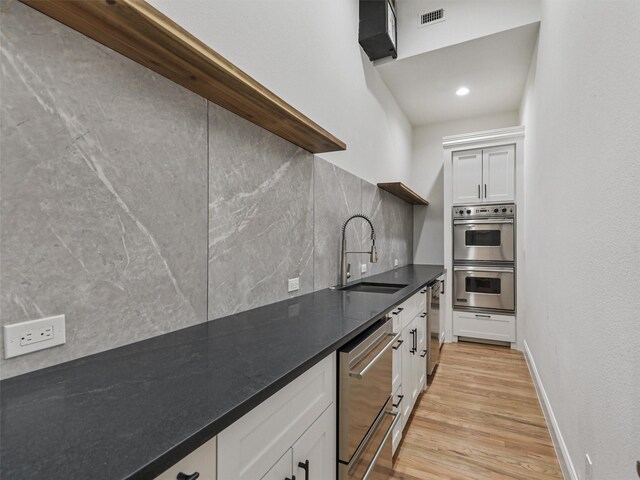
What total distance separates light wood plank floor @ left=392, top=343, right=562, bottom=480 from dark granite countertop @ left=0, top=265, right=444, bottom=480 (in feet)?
3.91

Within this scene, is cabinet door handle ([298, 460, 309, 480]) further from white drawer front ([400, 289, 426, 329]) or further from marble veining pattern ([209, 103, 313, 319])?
white drawer front ([400, 289, 426, 329])

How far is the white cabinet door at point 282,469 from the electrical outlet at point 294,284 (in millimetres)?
1021

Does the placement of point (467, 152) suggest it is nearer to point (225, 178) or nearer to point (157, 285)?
point (225, 178)

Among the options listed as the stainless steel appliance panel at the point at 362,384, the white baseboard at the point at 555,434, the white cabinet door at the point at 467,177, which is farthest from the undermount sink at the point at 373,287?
the white cabinet door at the point at 467,177

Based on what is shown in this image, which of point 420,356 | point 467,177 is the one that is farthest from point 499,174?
point 420,356

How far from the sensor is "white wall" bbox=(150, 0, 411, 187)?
1.39 metres

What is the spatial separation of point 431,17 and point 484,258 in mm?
2604

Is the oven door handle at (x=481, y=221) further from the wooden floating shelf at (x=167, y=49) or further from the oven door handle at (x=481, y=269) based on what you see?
the wooden floating shelf at (x=167, y=49)

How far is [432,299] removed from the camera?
2.83 metres

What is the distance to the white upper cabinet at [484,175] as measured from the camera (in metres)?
3.71

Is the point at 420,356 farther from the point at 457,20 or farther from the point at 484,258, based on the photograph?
the point at 457,20

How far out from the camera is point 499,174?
3744 mm

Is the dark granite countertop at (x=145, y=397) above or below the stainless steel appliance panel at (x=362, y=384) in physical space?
above

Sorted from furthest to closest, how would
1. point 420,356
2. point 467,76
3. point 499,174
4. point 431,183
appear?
point 431,183 → point 499,174 → point 467,76 → point 420,356
